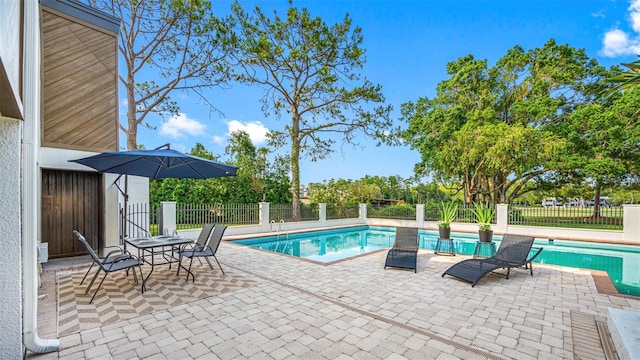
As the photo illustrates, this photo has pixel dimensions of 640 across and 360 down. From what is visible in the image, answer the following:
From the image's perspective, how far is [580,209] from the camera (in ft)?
42.8

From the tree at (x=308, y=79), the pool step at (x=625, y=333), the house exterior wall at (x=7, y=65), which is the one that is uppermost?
the tree at (x=308, y=79)

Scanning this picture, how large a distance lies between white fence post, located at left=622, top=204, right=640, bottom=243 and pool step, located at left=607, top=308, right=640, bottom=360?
39.4ft

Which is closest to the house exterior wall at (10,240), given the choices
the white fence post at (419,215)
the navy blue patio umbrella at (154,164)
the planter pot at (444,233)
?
the navy blue patio umbrella at (154,164)

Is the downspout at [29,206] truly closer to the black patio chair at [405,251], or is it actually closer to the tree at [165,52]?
the black patio chair at [405,251]

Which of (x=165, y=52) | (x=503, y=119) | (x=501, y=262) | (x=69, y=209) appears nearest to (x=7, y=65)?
(x=69, y=209)

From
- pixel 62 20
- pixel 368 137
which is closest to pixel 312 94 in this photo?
pixel 368 137

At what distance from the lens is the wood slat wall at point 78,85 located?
618 centimetres

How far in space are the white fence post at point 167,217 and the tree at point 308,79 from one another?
272 inches

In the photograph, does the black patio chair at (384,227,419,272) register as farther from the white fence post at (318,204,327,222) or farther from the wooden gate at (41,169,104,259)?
the white fence post at (318,204,327,222)

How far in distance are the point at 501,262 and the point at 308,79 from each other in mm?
14369

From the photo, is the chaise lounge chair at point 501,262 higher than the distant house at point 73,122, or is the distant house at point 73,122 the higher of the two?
the distant house at point 73,122

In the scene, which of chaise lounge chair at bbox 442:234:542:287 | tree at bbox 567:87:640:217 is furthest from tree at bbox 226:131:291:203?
tree at bbox 567:87:640:217

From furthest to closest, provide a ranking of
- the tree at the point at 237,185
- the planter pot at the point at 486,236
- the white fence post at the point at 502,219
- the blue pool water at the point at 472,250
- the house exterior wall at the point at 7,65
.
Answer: the white fence post at the point at 502,219 → the tree at the point at 237,185 → the planter pot at the point at 486,236 → the blue pool water at the point at 472,250 → the house exterior wall at the point at 7,65

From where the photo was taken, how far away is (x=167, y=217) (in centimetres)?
Result: 984
